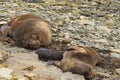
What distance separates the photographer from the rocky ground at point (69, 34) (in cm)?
689

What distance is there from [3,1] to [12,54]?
5.22 m

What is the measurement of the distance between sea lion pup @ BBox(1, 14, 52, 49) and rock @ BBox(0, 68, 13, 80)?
5.09 ft

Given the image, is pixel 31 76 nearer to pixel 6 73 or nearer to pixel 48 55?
pixel 6 73

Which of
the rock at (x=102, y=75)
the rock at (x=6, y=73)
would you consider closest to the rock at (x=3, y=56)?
the rock at (x=6, y=73)

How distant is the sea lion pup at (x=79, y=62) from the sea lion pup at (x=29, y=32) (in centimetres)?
95

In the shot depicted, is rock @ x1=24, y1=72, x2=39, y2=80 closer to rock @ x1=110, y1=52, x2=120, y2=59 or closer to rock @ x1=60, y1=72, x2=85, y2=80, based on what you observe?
rock @ x1=60, y1=72, x2=85, y2=80

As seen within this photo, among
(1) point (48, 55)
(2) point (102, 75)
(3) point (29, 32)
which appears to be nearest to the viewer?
(2) point (102, 75)

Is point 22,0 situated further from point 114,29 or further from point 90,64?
point 90,64

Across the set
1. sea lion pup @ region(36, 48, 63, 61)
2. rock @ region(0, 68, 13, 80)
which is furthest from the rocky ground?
sea lion pup @ region(36, 48, 63, 61)

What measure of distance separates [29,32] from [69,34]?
5.26 feet

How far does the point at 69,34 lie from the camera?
9555mm

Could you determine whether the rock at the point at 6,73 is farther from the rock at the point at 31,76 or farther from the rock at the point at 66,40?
the rock at the point at 66,40

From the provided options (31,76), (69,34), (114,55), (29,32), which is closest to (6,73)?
(31,76)

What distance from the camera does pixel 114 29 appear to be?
10.7 m
